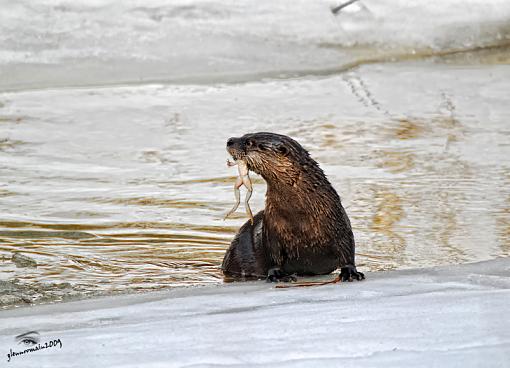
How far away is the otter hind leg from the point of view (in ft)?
19.0

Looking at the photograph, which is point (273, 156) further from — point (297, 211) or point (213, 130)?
point (213, 130)

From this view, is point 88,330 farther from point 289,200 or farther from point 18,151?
point 18,151

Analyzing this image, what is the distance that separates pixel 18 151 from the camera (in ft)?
30.6

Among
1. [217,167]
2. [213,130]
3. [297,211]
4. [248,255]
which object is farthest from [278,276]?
[213,130]

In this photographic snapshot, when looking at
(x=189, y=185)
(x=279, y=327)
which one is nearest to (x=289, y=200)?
(x=279, y=327)

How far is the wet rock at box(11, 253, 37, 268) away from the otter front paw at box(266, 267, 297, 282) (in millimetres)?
1550

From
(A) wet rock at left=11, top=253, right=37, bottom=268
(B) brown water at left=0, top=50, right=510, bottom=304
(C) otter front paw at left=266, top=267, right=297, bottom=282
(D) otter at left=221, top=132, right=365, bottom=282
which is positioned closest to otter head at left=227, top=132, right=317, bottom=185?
(D) otter at left=221, top=132, right=365, bottom=282

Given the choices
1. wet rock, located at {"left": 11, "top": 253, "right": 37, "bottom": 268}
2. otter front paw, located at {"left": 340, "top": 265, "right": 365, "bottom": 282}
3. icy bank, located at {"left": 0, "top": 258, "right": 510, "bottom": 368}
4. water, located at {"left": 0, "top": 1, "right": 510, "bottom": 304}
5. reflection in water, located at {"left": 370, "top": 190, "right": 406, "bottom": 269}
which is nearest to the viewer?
icy bank, located at {"left": 0, "top": 258, "right": 510, "bottom": 368}

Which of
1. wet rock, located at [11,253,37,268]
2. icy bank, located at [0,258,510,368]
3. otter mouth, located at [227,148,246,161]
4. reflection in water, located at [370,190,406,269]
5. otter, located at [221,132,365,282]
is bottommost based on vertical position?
reflection in water, located at [370,190,406,269]

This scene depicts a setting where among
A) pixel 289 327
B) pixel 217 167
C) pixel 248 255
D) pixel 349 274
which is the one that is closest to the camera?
pixel 289 327

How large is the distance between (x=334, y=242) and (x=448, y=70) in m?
7.12

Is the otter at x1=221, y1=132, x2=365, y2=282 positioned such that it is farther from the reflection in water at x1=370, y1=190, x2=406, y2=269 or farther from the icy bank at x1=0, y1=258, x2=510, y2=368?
the reflection in water at x1=370, y1=190, x2=406, y2=269

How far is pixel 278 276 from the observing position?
17.8 feet

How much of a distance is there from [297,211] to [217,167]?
139 inches
